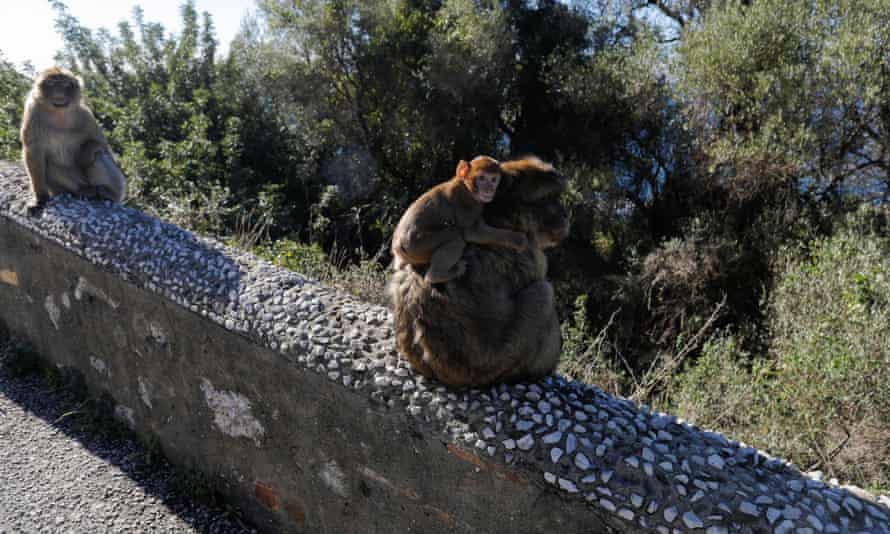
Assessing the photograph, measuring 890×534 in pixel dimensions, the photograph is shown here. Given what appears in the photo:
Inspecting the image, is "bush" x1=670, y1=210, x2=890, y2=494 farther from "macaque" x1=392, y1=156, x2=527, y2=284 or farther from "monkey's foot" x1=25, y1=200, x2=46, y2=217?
"monkey's foot" x1=25, y1=200, x2=46, y2=217

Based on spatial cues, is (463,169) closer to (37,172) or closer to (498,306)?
(498,306)

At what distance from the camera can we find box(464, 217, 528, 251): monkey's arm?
2549mm

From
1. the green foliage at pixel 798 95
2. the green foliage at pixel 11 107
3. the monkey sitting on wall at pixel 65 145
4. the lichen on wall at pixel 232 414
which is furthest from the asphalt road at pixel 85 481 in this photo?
the green foliage at pixel 798 95

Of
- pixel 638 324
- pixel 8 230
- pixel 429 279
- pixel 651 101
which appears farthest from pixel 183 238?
pixel 651 101

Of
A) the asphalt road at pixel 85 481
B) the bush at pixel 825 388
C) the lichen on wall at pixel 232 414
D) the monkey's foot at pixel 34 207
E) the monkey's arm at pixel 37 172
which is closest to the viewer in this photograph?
the lichen on wall at pixel 232 414

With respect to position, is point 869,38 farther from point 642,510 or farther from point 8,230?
point 8,230

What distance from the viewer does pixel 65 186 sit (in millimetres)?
4781

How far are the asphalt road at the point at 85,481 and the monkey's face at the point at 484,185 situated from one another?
2166mm

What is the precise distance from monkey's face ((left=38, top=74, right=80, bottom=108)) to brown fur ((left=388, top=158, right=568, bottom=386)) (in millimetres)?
3893

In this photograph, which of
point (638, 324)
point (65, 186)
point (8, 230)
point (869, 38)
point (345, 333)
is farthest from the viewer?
point (638, 324)

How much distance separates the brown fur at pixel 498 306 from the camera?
243 cm

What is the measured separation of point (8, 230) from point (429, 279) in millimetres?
3628

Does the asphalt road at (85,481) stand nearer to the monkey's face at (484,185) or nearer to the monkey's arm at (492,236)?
the monkey's arm at (492,236)

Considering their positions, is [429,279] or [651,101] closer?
[429,279]
